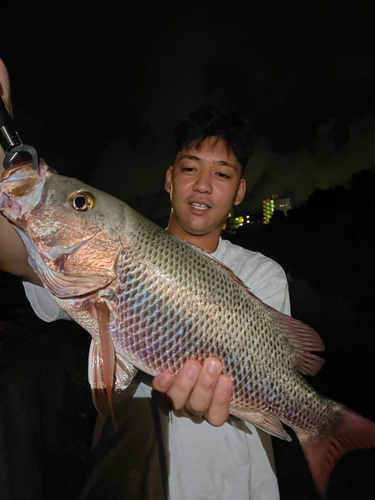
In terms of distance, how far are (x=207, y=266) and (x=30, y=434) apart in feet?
8.87

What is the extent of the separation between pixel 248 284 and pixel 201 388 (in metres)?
1.16

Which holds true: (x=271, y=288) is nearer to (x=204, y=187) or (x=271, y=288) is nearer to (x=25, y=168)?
(x=204, y=187)

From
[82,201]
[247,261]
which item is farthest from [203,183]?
[82,201]

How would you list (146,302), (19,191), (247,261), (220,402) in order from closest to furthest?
(19,191), (146,302), (220,402), (247,261)

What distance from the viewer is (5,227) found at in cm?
202

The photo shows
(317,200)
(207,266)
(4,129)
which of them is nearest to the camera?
(4,129)

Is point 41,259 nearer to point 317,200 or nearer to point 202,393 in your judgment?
point 202,393

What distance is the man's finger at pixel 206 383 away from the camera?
1834 mm

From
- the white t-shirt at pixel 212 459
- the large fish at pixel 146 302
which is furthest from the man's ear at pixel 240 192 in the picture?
the white t-shirt at pixel 212 459

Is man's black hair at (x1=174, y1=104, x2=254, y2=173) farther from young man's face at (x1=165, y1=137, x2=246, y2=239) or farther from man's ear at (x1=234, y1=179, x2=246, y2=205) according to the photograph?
man's ear at (x1=234, y1=179, x2=246, y2=205)

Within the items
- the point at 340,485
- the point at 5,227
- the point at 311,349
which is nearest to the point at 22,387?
the point at 5,227

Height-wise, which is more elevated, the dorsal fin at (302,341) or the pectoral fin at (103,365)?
the dorsal fin at (302,341)

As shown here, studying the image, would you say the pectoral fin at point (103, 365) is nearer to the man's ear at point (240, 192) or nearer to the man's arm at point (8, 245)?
the man's arm at point (8, 245)

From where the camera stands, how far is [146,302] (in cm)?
180
